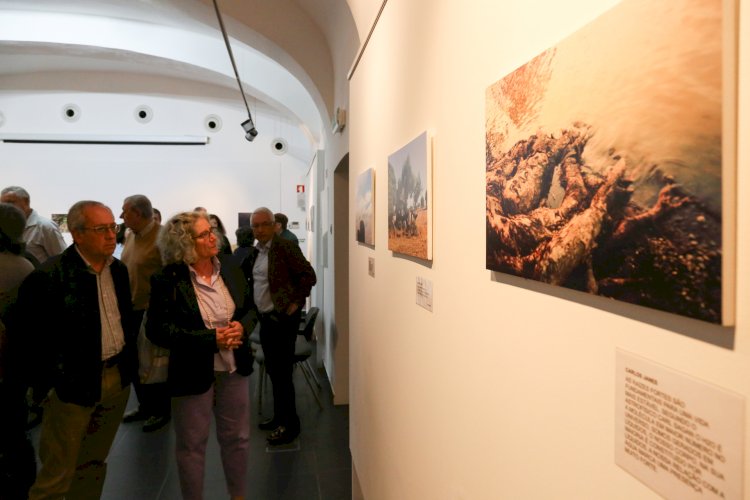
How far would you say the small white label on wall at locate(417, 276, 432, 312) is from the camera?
170 cm

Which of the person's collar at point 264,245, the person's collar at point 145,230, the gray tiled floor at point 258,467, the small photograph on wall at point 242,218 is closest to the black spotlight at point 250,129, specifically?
the small photograph on wall at point 242,218

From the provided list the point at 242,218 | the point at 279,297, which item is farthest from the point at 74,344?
the point at 242,218

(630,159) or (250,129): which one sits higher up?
(250,129)

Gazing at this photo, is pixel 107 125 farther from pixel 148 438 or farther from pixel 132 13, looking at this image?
pixel 148 438

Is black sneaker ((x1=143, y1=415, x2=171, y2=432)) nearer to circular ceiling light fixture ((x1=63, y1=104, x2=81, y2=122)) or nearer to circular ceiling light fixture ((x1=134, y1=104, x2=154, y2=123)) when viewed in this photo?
circular ceiling light fixture ((x1=134, y1=104, x2=154, y2=123))

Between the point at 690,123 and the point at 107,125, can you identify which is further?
the point at 107,125

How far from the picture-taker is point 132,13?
24.0 feet

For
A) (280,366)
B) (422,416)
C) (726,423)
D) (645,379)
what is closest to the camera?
(726,423)

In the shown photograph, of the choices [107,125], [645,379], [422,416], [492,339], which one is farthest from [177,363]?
[107,125]

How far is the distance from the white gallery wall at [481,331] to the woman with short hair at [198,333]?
841 mm

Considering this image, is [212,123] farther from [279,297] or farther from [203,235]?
[203,235]

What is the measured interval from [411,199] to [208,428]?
182 cm

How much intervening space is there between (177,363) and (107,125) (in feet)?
33.5

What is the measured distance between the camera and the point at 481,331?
1275 millimetres
